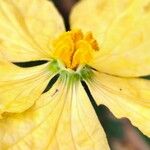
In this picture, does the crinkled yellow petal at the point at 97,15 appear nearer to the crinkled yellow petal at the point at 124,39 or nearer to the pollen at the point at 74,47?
the crinkled yellow petal at the point at 124,39

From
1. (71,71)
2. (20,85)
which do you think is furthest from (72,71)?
(20,85)

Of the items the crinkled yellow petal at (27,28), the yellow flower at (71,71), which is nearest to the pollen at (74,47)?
the yellow flower at (71,71)

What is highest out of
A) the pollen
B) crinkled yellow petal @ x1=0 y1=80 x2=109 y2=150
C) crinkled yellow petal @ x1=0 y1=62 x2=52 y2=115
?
the pollen

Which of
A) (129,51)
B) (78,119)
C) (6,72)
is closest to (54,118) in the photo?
(78,119)

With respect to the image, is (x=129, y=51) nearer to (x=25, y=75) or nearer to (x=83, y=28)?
(x=83, y=28)

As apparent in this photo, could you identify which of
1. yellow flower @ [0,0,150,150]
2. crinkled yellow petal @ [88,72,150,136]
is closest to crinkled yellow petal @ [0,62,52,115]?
yellow flower @ [0,0,150,150]

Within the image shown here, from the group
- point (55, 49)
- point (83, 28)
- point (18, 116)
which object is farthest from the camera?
point (83, 28)

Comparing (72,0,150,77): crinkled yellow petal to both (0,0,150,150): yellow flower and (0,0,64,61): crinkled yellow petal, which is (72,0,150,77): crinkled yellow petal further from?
(0,0,64,61): crinkled yellow petal
